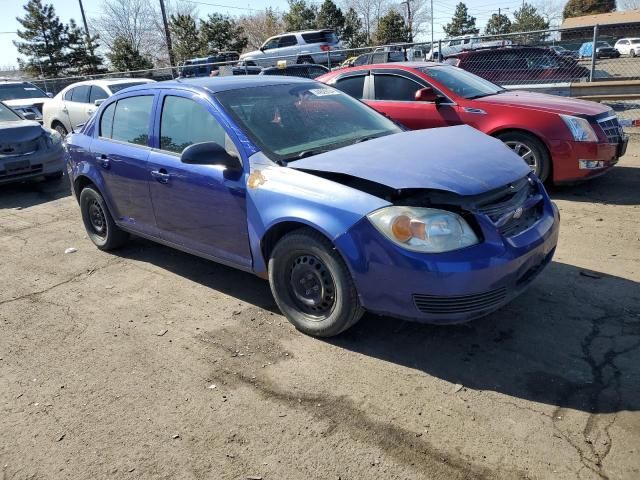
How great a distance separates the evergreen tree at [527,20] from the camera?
2687 inches

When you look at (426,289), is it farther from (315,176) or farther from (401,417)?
(315,176)

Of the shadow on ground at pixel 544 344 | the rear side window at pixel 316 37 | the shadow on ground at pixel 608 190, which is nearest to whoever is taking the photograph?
the shadow on ground at pixel 544 344

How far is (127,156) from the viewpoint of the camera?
4.70 m

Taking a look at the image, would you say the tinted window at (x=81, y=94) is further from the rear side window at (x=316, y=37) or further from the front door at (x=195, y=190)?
the rear side window at (x=316, y=37)

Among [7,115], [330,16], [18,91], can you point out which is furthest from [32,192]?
[330,16]

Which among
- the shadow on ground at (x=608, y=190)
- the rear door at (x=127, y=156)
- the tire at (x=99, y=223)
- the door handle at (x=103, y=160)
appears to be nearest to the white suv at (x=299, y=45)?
the shadow on ground at (x=608, y=190)

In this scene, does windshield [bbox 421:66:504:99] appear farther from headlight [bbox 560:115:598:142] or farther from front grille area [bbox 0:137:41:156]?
front grille area [bbox 0:137:41:156]

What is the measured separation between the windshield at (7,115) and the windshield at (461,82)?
23.0ft

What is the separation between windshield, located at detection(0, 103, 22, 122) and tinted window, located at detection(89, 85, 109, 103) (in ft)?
7.22

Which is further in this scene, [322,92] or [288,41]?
[288,41]

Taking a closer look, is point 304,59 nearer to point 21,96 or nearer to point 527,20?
point 21,96

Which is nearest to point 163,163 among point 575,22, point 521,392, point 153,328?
point 153,328

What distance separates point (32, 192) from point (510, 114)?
7716 mm

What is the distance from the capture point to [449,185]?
309 centimetres
